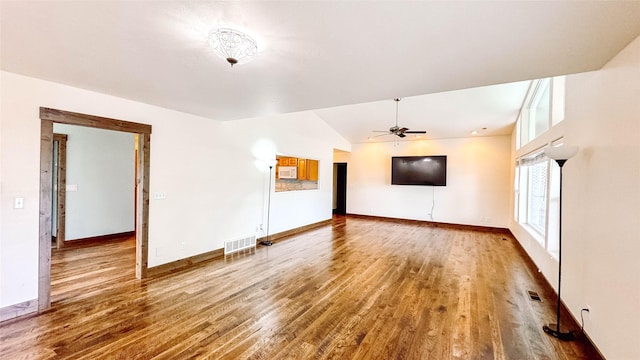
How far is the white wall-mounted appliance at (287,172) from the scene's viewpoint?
643cm

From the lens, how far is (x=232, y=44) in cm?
174

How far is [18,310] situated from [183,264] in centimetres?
173

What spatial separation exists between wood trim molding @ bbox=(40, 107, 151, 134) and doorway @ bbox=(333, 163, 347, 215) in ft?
25.5

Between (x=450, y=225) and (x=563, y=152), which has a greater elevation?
(x=563, y=152)

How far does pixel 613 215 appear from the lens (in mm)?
1991

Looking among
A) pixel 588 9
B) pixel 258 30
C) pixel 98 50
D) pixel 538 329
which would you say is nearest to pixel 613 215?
pixel 538 329

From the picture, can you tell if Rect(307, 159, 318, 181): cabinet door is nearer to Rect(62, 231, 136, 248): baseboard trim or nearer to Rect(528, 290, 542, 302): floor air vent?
Rect(62, 231, 136, 248): baseboard trim

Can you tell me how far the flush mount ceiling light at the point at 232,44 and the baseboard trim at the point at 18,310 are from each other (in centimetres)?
322

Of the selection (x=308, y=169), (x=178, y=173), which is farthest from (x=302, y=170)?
(x=178, y=173)

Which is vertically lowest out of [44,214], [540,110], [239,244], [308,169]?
[239,244]

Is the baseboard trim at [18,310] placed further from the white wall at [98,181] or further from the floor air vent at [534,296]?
the floor air vent at [534,296]

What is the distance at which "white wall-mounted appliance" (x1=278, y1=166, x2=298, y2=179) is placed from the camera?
6.43m

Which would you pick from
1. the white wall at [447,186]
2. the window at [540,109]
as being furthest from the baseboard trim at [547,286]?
the window at [540,109]

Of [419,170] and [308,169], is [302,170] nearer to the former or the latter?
[308,169]
